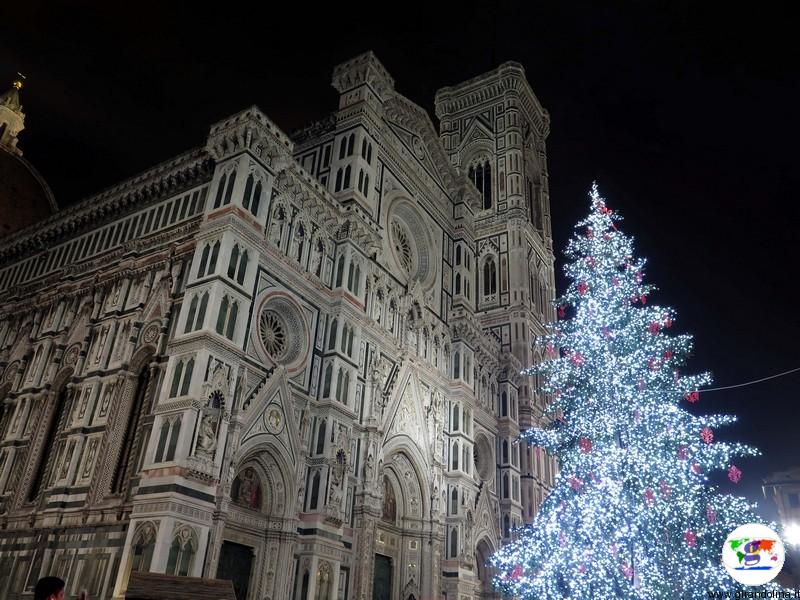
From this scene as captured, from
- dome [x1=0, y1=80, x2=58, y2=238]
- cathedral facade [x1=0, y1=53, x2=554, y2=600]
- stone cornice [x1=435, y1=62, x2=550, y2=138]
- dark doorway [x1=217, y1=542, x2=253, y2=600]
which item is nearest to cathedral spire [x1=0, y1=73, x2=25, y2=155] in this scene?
dome [x1=0, y1=80, x2=58, y2=238]

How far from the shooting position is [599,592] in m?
16.3

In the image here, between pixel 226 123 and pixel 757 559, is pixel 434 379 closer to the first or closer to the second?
pixel 226 123

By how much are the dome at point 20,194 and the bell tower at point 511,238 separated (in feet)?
109

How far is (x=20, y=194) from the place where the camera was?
50719 millimetres

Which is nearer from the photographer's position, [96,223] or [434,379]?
[96,223]

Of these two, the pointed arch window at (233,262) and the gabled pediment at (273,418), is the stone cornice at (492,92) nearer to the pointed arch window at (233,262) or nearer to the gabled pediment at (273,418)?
the pointed arch window at (233,262)

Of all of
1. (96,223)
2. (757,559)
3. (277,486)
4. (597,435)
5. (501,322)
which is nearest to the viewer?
(757,559)

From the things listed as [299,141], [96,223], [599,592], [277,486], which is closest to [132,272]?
[96,223]

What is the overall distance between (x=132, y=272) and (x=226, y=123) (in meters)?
6.42

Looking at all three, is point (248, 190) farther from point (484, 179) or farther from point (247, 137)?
point (484, 179)

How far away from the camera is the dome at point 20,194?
1930 inches

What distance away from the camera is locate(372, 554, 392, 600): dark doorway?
2410cm

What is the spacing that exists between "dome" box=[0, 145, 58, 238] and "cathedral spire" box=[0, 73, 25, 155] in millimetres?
3577

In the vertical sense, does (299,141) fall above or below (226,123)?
above
